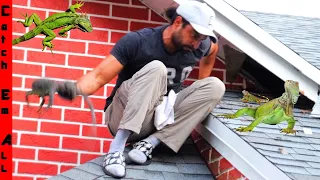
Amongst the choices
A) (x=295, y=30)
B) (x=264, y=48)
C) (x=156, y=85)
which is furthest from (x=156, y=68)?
(x=295, y=30)

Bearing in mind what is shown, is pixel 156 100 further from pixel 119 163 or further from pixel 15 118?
pixel 15 118

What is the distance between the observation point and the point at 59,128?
215 inches

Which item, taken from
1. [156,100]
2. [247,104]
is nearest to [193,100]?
[156,100]

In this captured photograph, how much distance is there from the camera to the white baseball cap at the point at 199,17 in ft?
14.0

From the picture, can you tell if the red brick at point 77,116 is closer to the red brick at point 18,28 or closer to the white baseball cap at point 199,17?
the red brick at point 18,28

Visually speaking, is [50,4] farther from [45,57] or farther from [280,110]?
[280,110]

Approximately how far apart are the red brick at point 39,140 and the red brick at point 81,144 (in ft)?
0.23

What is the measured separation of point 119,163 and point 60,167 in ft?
5.19

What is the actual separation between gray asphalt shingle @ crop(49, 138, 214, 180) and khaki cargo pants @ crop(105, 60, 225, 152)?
0.14m

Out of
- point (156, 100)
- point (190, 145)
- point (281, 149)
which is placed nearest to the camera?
point (281, 149)

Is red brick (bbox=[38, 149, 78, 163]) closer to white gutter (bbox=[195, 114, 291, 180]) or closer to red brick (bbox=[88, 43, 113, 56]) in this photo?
red brick (bbox=[88, 43, 113, 56])

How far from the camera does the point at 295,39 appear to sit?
5.68 meters

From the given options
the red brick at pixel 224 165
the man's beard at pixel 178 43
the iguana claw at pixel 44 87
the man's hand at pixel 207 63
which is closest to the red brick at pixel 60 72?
the man's hand at pixel 207 63

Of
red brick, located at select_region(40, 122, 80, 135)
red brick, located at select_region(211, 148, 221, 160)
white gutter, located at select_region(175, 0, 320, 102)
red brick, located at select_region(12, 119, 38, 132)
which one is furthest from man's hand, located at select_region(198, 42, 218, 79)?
red brick, located at select_region(12, 119, 38, 132)
